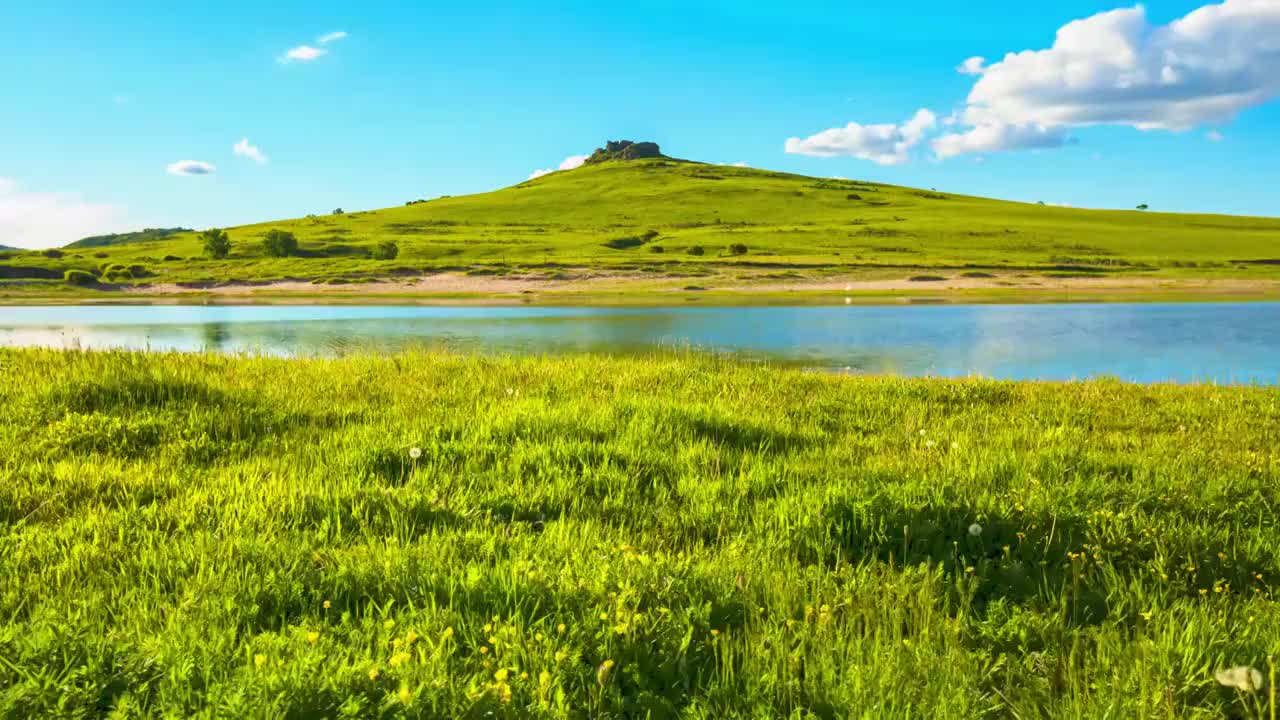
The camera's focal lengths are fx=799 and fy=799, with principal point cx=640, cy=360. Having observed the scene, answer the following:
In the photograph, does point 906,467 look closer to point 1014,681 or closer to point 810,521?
point 810,521

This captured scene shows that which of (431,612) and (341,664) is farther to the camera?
(431,612)

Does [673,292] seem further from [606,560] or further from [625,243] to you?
[606,560]

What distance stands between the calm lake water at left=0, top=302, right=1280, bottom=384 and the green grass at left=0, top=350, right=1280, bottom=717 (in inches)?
443

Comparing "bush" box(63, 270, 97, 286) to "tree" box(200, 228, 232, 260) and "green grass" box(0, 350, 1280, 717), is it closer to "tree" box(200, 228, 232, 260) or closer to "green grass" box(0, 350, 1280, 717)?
"tree" box(200, 228, 232, 260)

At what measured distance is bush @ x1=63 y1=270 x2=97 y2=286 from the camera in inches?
2977

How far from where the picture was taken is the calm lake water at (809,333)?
23.5 m

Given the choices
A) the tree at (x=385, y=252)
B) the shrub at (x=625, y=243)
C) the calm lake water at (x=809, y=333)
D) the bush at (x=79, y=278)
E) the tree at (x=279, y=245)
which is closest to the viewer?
the calm lake water at (x=809, y=333)

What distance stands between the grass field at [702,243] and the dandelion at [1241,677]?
60.6 metres

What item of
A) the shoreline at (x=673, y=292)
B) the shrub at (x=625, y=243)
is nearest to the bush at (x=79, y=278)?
the shoreline at (x=673, y=292)

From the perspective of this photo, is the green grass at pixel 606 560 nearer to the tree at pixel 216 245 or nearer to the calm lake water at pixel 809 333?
the calm lake water at pixel 809 333

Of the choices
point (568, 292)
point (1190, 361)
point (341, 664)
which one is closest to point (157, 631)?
point (341, 664)

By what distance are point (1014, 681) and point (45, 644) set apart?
394cm

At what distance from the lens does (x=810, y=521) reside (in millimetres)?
4883

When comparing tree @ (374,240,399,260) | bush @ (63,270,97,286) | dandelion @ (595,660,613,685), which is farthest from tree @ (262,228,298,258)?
dandelion @ (595,660,613,685)
